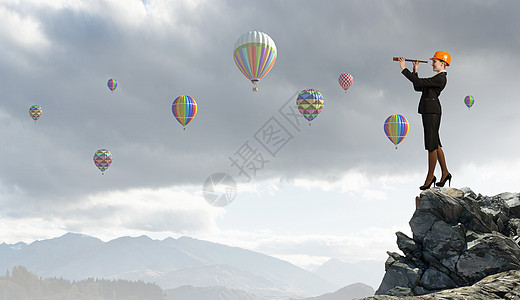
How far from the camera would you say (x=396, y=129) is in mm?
87875

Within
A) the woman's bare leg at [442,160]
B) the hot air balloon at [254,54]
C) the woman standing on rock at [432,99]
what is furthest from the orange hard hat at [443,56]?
the hot air balloon at [254,54]

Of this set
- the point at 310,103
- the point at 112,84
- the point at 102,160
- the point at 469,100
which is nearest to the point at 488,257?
the point at 310,103

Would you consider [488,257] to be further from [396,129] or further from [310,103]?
[310,103]

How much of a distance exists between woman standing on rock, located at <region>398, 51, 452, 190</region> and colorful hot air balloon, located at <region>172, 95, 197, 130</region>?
262ft

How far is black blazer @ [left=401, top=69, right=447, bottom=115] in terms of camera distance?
28.9 metres

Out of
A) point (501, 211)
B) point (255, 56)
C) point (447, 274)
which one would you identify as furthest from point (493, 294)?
point (255, 56)

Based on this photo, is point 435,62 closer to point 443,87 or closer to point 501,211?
→ point 443,87

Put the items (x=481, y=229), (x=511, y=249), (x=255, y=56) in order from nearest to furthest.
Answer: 1. (x=511, y=249)
2. (x=481, y=229)
3. (x=255, y=56)

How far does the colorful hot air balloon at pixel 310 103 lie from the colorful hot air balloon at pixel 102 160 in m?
58.3

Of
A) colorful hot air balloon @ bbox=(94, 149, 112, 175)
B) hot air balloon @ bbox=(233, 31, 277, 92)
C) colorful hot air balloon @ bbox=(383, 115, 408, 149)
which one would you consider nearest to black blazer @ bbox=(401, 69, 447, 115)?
hot air balloon @ bbox=(233, 31, 277, 92)

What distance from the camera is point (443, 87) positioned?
29141 millimetres

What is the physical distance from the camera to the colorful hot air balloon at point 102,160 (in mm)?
135875

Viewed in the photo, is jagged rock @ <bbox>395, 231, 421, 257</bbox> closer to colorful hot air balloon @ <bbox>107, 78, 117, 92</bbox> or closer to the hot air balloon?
the hot air balloon

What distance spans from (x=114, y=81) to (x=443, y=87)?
135856 mm
